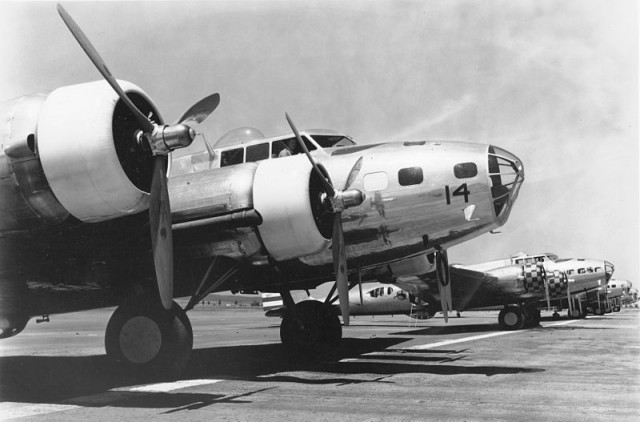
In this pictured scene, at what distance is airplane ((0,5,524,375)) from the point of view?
289 inches

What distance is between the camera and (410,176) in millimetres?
10102

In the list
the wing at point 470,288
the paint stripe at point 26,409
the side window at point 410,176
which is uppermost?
the side window at point 410,176

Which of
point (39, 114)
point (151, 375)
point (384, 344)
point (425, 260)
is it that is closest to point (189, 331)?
point (151, 375)

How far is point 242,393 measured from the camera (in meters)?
7.73

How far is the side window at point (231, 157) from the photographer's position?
38.9 ft

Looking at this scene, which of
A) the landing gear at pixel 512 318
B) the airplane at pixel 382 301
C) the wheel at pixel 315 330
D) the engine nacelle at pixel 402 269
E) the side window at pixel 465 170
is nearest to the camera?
the side window at pixel 465 170

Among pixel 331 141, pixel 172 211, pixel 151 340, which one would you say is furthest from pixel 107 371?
pixel 331 141

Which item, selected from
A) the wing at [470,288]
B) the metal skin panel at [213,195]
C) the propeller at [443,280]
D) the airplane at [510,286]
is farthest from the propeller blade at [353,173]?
the wing at [470,288]

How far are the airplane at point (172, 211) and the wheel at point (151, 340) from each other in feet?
0.06

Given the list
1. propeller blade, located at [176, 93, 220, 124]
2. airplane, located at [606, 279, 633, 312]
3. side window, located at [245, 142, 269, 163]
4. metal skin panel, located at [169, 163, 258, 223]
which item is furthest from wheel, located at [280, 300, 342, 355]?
airplane, located at [606, 279, 633, 312]

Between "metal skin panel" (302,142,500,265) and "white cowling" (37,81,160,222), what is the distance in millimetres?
4176

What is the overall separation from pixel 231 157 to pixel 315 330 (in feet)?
13.3

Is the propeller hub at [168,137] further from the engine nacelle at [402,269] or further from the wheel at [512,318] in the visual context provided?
the wheel at [512,318]

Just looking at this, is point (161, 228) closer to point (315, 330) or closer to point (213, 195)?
point (213, 195)
